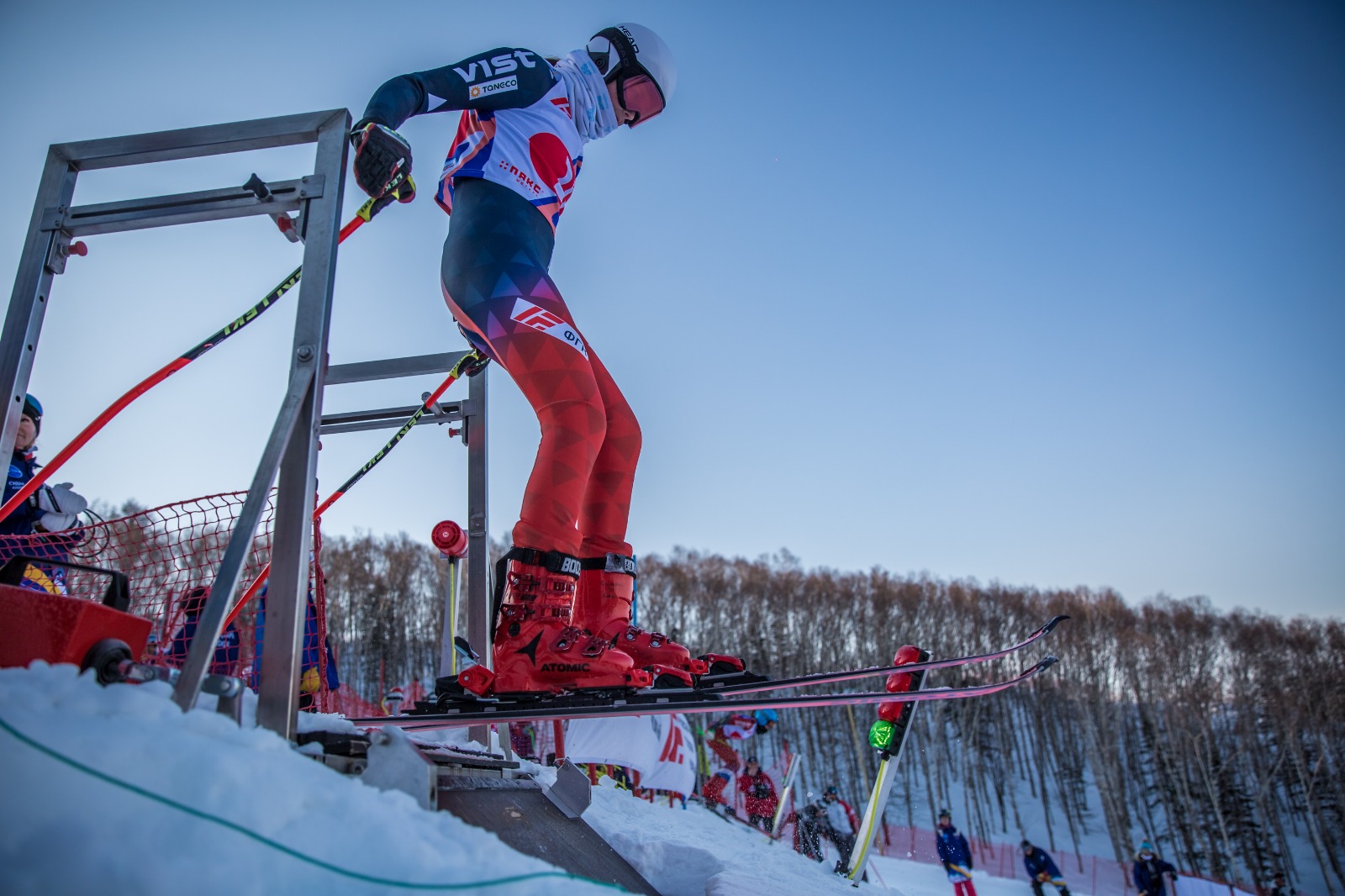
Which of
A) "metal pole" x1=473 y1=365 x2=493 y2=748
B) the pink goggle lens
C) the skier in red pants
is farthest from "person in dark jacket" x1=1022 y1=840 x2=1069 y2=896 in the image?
the pink goggle lens

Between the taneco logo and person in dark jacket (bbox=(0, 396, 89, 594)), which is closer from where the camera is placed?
the taneco logo

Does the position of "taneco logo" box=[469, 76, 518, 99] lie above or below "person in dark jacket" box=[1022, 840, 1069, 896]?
above

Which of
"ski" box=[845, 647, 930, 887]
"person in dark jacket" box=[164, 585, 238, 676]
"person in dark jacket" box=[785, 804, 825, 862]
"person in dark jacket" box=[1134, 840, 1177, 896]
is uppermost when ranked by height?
"person in dark jacket" box=[164, 585, 238, 676]

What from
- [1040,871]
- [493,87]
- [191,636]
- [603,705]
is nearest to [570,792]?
A: [603,705]

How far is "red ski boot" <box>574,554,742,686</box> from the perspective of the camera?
2.68 meters

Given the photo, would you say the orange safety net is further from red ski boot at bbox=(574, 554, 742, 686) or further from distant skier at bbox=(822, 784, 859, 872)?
distant skier at bbox=(822, 784, 859, 872)

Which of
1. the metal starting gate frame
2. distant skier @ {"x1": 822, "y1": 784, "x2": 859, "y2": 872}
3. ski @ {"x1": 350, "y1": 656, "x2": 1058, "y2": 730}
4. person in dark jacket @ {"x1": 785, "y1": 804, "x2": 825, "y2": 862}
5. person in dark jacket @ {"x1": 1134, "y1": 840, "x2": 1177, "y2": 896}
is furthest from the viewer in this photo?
person in dark jacket @ {"x1": 1134, "y1": 840, "x2": 1177, "y2": 896}

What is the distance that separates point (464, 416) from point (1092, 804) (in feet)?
129

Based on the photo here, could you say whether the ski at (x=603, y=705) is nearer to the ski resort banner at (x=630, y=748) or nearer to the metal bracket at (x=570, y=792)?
the metal bracket at (x=570, y=792)

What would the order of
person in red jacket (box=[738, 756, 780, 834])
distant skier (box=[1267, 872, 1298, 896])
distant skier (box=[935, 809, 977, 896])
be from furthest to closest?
distant skier (box=[1267, 872, 1298, 896]) < person in red jacket (box=[738, 756, 780, 834]) < distant skier (box=[935, 809, 977, 896])

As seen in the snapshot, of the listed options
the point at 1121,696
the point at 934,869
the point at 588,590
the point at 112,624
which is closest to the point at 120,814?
the point at 112,624

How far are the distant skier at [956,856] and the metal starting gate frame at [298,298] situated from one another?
13713mm

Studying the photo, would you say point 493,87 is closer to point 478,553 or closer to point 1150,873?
point 478,553

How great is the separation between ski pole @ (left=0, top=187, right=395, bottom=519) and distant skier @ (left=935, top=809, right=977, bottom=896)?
13653 mm
